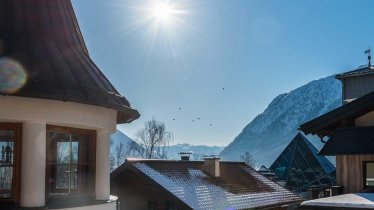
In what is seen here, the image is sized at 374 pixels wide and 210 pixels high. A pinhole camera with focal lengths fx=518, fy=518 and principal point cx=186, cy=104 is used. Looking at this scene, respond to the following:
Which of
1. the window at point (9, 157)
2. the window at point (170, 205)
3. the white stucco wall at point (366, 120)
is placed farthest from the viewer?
the window at point (170, 205)


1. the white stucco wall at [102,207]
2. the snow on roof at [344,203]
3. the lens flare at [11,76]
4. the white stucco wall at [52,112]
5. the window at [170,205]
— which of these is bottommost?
the window at [170,205]

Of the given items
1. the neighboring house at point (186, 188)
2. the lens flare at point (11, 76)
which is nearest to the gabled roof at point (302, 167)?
the neighboring house at point (186, 188)

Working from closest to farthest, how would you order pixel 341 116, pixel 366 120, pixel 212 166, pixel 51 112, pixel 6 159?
pixel 6 159 → pixel 51 112 → pixel 366 120 → pixel 341 116 → pixel 212 166

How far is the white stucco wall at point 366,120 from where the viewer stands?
43.1 feet

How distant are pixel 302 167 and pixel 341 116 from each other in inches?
974

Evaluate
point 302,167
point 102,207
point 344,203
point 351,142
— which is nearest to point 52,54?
point 102,207

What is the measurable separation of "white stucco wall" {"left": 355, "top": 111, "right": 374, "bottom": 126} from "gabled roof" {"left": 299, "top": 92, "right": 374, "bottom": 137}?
0.30 feet

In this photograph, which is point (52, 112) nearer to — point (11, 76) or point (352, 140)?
point (11, 76)

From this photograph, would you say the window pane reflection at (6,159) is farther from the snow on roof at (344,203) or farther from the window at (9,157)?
the snow on roof at (344,203)

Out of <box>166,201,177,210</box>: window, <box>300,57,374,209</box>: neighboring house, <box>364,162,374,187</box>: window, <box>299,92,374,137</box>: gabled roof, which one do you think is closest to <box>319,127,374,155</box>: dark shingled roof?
<box>300,57,374,209</box>: neighboring house

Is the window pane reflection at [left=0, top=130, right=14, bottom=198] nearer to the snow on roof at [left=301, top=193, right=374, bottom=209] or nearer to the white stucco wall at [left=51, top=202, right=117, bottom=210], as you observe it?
the white stucco wall at [left=51, top=202, right=117, bottom=210]

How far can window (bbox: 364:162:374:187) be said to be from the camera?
1255 centimetres

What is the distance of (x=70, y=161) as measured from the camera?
279 inches

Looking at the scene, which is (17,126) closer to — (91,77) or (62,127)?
(62,127)
